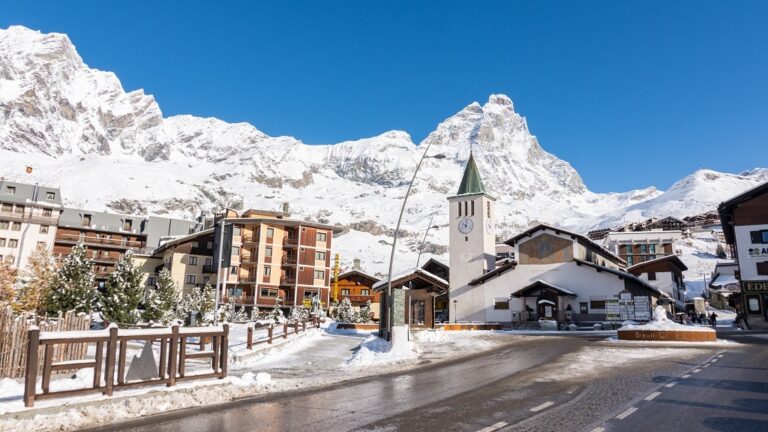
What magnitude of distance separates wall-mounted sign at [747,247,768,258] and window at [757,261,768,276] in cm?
77

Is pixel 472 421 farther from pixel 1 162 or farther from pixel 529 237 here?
pixel 1 162

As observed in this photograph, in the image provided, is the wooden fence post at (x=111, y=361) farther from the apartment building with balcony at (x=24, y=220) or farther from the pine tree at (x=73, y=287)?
the apartment building with balcony at (x=24, y=220)

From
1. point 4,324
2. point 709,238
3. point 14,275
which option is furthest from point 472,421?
point 709,238

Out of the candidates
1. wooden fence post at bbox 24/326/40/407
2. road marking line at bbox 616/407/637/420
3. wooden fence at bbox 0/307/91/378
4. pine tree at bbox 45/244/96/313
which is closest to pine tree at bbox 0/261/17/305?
pine tree at bbox 45/244/96/313

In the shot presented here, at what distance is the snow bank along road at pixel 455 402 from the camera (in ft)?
29.8

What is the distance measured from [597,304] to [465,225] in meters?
17.6

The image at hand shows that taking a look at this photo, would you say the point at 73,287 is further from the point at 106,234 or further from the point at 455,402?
the point at 106,234

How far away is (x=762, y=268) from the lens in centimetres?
4897

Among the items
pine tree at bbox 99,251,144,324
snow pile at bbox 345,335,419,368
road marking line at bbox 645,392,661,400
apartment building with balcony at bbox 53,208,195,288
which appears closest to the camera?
road marking line at bbox 645,392,661,400

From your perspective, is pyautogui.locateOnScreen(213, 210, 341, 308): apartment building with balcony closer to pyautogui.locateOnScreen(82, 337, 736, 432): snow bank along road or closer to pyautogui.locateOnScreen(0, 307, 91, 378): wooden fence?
pyautogui.locateOnScreen(0, 307, 91, 378): wooden fence

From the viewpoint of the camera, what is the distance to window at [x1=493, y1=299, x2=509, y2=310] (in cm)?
5728

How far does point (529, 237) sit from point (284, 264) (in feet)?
114

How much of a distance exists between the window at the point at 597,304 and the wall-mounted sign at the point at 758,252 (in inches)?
578

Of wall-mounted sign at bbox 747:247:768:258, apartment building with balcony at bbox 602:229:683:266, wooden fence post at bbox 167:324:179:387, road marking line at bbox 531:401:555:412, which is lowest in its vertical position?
road marking line at bbox 531:401:555:412
